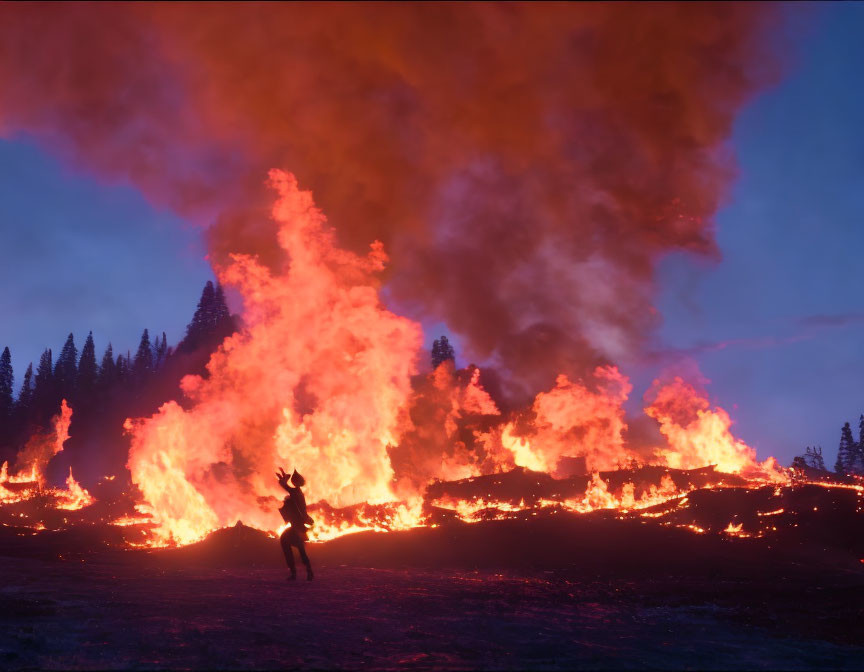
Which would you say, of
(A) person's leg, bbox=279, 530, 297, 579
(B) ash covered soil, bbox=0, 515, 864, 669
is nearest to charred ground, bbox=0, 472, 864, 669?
(B) ash covered soil, bbox=0, 515, 864, 669

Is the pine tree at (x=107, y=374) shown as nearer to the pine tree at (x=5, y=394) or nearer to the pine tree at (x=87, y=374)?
the pine tree at (x=87, y=374)

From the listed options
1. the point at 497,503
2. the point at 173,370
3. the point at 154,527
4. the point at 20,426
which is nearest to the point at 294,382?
the point at 154,527

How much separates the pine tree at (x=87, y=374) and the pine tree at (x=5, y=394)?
9.52 meters

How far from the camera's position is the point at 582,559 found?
18547 millimetres

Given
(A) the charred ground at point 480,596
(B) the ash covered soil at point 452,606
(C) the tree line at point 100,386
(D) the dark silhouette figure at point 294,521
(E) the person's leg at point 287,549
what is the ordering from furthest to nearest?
(C) the tree line at point 100,386, (E) the person's leg at point 287,549, (D) the dark silhouette figure at point 294,521, (A) the charred ground at point 480,596, (B) the ash covered soil at point 452,606

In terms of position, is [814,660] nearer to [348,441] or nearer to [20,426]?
[348,441]

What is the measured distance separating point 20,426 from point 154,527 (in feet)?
230

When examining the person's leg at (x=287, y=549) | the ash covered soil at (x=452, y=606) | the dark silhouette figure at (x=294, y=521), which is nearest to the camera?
the ash covered soil at (x=452, y=606)

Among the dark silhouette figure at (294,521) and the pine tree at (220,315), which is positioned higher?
the pine tree at (220,315)

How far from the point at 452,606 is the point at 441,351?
82993 mm

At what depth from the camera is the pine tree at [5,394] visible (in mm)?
81438

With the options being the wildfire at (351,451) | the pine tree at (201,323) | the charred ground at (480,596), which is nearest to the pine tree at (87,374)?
the pine tree at (201,323)

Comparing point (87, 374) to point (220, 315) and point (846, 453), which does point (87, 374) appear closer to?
point (220, 315)

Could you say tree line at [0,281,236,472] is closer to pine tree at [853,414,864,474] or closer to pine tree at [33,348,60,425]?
pine tree at [33,348,60,425]
